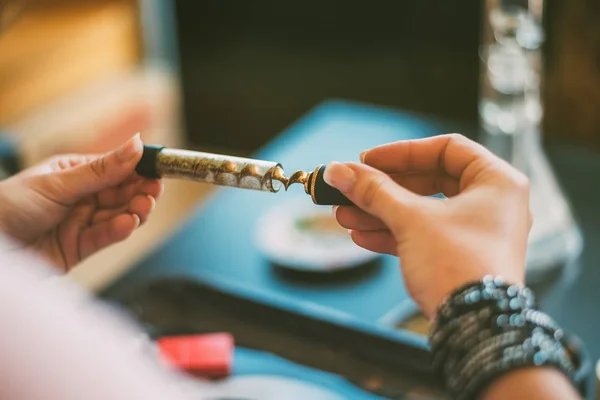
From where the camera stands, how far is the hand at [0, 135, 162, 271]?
31.2 inches

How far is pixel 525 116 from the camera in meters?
1.15

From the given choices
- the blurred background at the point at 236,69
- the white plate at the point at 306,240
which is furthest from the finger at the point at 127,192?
the blurred background at the point at 236,69

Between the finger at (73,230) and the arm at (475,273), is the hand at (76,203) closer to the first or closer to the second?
the finger at (73,230)

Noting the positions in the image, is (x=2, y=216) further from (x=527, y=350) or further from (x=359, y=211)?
(x=527, y=350)

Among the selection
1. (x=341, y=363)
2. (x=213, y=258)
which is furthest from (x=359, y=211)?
(x=213, y=258)

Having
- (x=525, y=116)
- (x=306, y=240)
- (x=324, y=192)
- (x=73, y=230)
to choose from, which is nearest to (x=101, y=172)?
(x=73, y=230)

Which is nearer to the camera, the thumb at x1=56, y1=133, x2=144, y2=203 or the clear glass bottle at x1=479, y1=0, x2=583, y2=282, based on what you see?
the thumb at x1=56, y1=133, x2=144, y2=203

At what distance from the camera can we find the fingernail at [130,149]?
0.75 metres

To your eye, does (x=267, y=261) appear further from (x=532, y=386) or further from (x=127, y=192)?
(x=532, y=386)

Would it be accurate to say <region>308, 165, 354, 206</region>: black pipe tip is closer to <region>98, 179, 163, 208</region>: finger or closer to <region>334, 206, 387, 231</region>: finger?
<region>334, 206, 387, 231</region>: finger

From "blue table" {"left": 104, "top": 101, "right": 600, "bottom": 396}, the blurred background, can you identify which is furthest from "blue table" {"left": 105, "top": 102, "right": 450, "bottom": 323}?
the blurred background

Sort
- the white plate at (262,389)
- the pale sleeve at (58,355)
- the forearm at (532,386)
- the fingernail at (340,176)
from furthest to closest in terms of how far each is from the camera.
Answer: the white plate at (262,389) < the fingernail at (340,176) < the forearm at (532,386) < the pale sleeve at (58,355)

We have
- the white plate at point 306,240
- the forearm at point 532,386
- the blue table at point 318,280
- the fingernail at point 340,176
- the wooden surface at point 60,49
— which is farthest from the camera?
the wooden surface at point 60,49

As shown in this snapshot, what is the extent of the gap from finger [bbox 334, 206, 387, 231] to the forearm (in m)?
0.21
